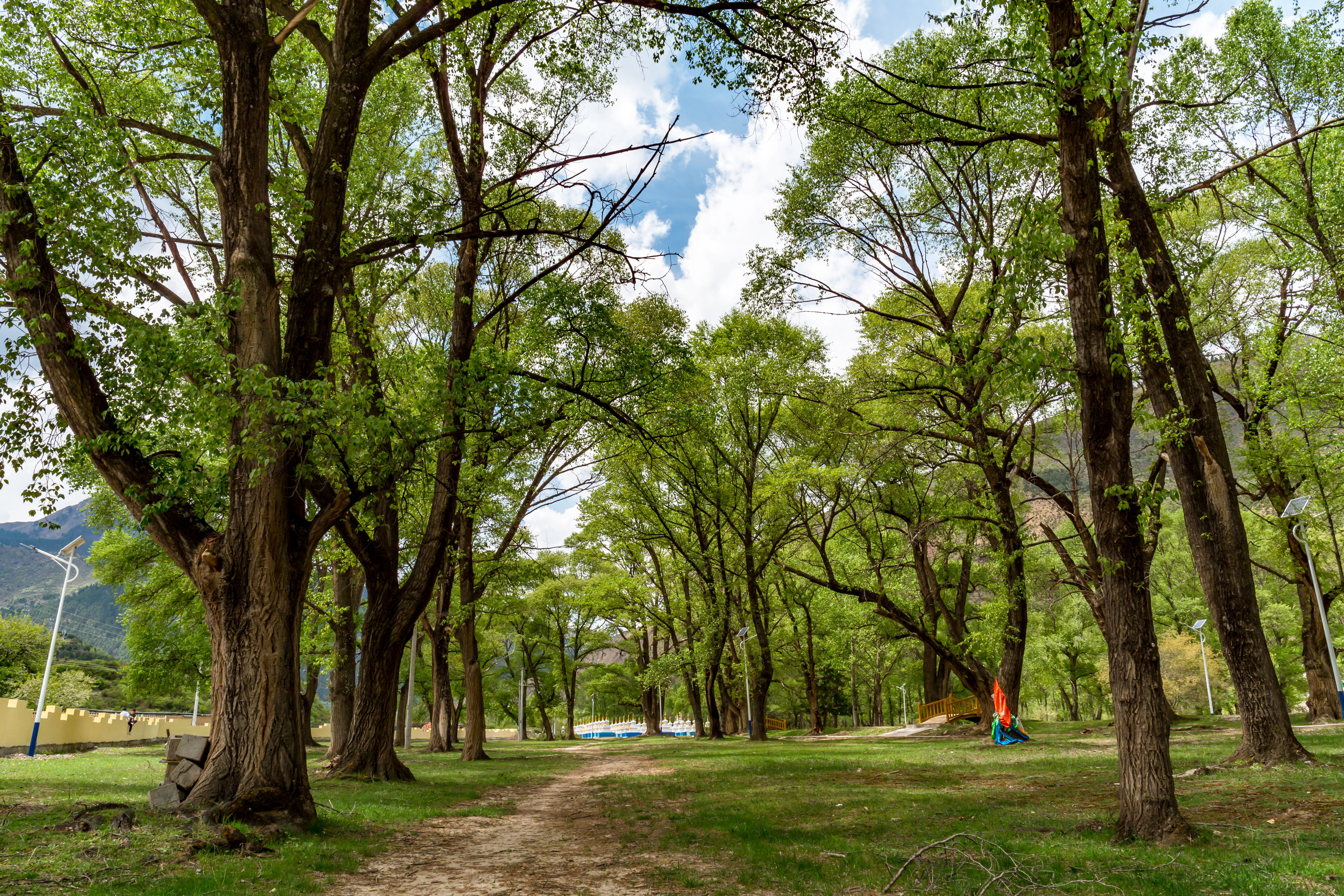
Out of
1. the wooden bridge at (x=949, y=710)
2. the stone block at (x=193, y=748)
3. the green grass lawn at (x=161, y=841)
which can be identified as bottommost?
the wooden bridge at (x=949, y=710)

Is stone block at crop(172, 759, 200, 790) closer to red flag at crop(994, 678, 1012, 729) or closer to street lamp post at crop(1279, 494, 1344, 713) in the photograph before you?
red flag at crop(994, 678, 1012, 729)

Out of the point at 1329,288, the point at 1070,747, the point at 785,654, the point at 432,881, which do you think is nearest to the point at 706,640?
the point at 1070,747

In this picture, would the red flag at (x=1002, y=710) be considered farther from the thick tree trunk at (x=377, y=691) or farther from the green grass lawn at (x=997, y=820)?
the thick tree trunk at (x=377, y=691)

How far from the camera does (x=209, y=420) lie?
784 cm

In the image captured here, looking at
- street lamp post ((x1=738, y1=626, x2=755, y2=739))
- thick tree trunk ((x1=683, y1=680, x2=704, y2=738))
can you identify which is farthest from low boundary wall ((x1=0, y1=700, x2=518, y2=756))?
thick tree trunk ((x1=683, y1=680, x2=704, y2=738))

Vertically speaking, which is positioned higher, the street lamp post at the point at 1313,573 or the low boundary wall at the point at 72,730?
the street lamp post at the point at 1313,573

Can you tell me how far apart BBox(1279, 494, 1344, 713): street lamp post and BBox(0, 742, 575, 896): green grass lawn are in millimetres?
15737

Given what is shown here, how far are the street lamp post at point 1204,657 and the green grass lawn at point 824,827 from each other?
14420mm

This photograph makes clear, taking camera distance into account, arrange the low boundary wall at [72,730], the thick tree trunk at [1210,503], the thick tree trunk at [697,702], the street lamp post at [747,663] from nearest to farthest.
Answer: the thick tree trunk at [1210,503] → the low boundary wall at [72,730] → the street lamp post at [747,663] → the thick tree trunk at [697,702]

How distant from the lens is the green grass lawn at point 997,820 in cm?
509

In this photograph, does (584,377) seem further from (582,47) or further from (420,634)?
(420,634)

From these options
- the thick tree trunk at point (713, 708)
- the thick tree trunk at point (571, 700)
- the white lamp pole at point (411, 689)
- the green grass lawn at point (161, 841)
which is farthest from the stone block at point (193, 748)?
the thick tree trunk at point (571, 700)

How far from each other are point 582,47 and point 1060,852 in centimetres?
1233

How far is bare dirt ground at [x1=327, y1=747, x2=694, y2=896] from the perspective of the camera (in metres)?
5.56
